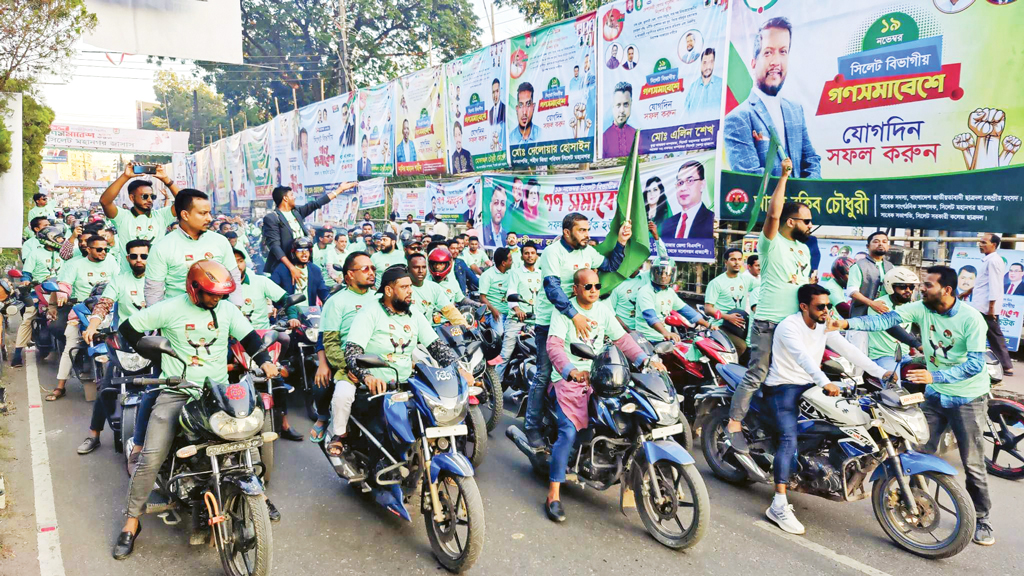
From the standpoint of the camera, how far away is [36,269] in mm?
9688

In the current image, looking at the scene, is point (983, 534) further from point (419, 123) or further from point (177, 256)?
point (419, 123)

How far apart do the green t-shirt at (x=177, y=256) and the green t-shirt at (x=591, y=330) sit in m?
2.79

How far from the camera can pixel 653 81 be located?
1104 cm

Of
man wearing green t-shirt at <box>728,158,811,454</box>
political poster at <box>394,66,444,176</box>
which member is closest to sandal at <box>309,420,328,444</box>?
man wearing green t-shirt at <box>728,158,811,454</box>

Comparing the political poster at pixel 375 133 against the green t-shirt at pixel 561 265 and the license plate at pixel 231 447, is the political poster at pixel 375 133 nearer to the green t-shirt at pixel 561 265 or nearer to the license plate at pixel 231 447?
the green t-shirt at pixel 561 265

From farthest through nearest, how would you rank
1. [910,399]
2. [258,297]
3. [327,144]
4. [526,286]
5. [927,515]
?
1. [327,144]
2. [526,286]
3. [258,297]
4. [910,399]
5. [927,515]

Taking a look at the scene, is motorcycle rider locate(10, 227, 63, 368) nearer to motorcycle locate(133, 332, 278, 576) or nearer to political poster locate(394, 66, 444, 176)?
motorcycle locate(133, 332, 278, 576)

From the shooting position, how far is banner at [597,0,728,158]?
10.2m

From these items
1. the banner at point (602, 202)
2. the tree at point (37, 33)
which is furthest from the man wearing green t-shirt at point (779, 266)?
the tree at point (37, 33)

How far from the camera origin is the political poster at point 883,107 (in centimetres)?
775

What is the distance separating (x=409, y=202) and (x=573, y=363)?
14.5m

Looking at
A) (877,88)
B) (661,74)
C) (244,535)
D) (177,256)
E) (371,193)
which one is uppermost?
(661,74)

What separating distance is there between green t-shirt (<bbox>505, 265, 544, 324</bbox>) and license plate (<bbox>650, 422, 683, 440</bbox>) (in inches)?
144

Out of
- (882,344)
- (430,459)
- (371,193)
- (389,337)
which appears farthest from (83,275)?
(371,193)
